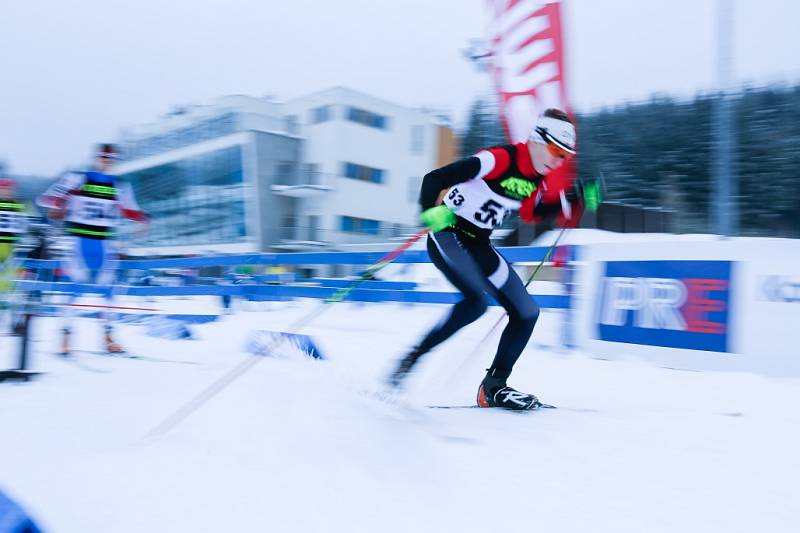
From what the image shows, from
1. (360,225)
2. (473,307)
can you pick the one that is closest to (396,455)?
(473,307)

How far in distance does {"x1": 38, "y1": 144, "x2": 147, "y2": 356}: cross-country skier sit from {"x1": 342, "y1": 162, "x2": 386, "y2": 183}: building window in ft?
100

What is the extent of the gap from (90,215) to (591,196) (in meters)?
3.88

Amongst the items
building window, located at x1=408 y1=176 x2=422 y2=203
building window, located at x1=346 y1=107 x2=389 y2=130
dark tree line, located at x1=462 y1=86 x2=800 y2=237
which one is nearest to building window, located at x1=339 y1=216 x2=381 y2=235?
building window, located at x1=408 y1=176 x2=422 y2=203

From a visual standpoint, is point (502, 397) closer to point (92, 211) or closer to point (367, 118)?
point (92, 211)

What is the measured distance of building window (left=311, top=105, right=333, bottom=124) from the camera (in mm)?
34841

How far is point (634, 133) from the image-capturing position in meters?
45.8

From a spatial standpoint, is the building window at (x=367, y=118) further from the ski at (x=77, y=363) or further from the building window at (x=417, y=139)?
the ski at (x=77, y=363)

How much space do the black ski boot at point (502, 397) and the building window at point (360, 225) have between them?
108 feet

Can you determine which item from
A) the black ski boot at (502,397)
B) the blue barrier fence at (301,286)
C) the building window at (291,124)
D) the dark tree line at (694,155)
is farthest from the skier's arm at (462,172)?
the building window at (291,124)

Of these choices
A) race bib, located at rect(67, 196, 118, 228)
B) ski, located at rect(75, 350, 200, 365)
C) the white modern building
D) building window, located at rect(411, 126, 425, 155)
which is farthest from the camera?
building window, located at rect(411, 126, 425, 155)

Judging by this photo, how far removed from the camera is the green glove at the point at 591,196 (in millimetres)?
3604

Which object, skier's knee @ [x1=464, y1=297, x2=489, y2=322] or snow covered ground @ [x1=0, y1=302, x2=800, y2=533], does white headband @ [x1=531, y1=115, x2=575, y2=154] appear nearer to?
skier's knee @ [x1=464, y1=297, x2=489, y2=322]

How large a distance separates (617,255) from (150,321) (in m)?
5.03

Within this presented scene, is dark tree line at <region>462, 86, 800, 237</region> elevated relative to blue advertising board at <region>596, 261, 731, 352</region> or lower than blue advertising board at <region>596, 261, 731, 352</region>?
elevated
